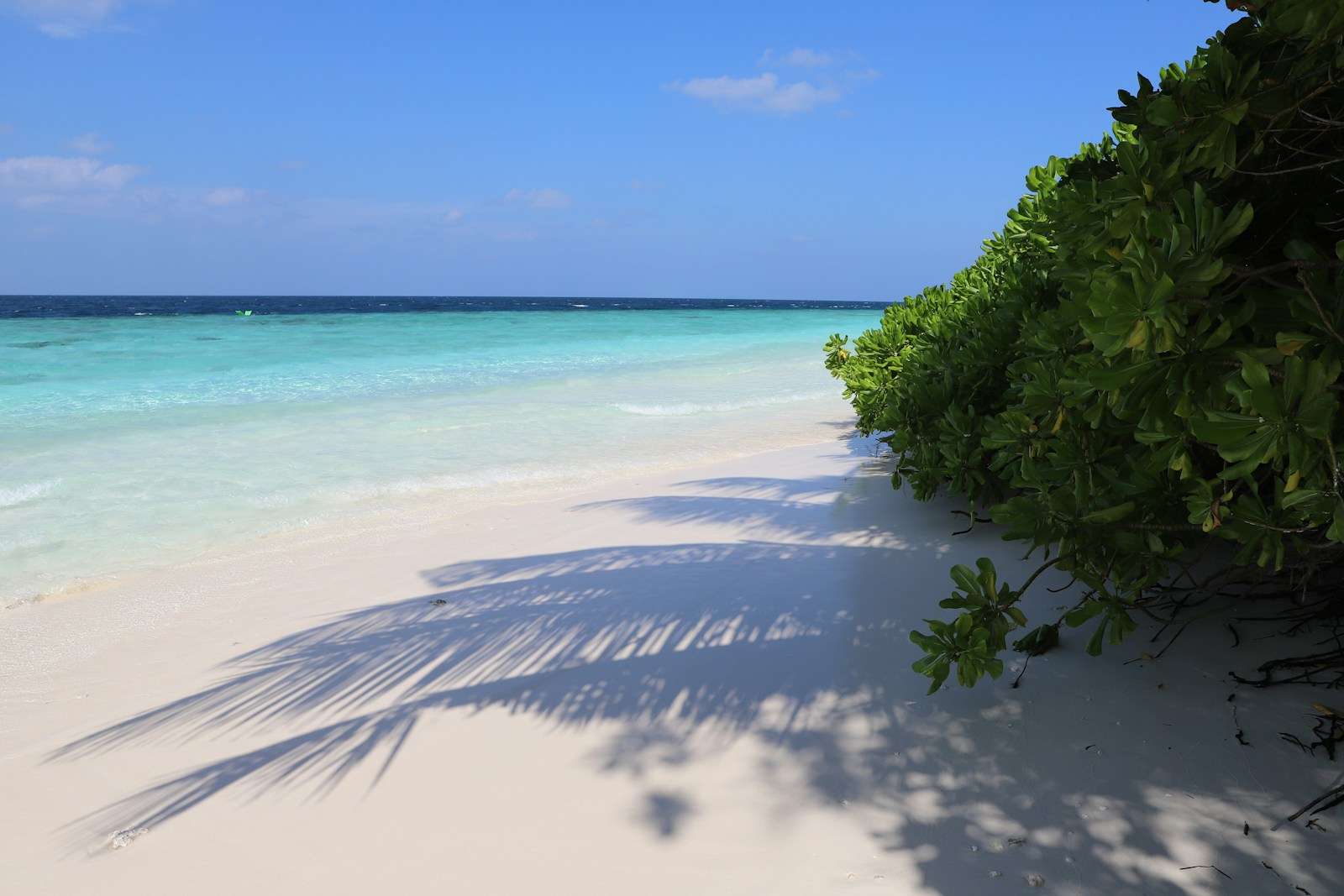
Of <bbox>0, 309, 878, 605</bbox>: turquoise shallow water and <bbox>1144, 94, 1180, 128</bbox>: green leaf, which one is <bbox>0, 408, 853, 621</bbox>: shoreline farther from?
<bbox>1144, 94, 1180, 128</bbox>: green leaf

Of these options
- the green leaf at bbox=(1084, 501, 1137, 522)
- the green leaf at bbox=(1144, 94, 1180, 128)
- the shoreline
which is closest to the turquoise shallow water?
the shoreline

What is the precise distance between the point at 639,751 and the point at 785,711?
1.57ft

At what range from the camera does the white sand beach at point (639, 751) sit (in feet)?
6.70

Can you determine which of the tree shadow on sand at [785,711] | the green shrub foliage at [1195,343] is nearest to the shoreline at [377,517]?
the tree shadow on sand at [785,711]

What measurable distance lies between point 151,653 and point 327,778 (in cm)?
176

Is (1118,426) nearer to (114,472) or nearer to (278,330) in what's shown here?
(114,472)

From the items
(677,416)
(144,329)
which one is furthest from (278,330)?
(677,416)

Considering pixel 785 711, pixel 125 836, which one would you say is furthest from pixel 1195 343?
pixel 125 836

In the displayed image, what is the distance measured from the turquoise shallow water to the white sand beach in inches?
76.4

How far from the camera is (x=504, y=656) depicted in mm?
3260

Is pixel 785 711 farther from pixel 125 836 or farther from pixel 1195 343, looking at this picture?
pixel 125 836

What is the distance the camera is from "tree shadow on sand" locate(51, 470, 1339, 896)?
2031mm

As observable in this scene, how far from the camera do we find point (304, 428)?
10.1 metres

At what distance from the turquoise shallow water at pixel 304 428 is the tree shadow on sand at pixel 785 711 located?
100 inches
